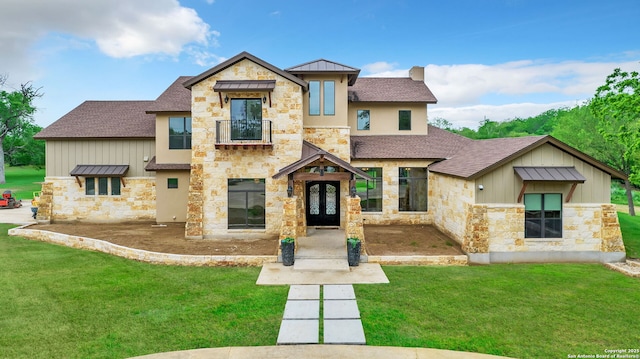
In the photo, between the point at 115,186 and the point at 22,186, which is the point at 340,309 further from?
the point at 22,186

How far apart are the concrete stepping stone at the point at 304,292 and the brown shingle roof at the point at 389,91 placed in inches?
A: 488

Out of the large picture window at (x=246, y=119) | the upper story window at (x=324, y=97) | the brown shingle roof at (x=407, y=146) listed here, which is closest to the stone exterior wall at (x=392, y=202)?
the brown shingle roof at (x=407, y=146)

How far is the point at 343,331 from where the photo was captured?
7137mm

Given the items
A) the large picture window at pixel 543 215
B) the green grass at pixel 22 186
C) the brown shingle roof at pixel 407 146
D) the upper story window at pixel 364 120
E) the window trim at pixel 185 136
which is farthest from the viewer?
the green grass at pixel 22 186

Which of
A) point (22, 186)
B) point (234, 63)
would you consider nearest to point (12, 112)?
point (22, 186)

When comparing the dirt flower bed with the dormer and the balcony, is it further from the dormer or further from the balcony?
the dormer

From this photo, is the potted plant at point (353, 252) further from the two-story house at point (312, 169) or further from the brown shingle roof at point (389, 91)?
the brown shingle roof at point (389, 91)

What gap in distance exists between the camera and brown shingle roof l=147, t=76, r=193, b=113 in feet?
55.6

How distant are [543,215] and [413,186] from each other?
21.5ft

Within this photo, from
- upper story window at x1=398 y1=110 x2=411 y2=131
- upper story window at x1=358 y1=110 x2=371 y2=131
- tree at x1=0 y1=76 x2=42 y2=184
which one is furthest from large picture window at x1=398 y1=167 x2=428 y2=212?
tree at x1=0 y1=76 x2=42 y2=184

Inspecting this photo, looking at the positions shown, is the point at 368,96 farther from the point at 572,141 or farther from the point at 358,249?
the point at 572,141

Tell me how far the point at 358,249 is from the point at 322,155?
144 inches

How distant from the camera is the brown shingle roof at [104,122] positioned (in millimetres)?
18469

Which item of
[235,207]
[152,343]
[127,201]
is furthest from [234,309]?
[127,201]
